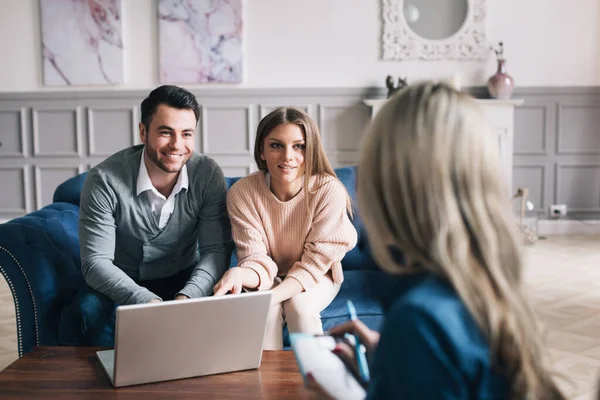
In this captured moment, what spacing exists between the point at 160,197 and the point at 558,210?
3.87 meters

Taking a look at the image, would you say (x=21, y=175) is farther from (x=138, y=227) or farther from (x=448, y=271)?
(x=448, y=271)

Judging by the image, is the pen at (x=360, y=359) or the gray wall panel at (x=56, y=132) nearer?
the pen at (x=360, y=359)

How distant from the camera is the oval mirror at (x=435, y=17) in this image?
495 cm

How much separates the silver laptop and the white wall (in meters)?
3.81

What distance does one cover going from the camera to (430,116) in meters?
0.73

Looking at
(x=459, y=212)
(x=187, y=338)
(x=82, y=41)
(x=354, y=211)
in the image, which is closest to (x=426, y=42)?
(x=82, y=41)

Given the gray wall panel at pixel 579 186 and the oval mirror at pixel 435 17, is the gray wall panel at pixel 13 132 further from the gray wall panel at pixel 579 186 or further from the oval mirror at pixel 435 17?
the gray wall panel at pixel 579 186

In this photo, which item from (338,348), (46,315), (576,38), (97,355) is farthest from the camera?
(576,38)

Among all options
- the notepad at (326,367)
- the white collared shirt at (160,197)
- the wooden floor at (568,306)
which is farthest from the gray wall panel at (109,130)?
the notepad at (326,367)

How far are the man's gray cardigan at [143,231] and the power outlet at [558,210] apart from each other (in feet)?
12.0

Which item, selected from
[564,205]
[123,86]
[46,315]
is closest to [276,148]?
[46,315]

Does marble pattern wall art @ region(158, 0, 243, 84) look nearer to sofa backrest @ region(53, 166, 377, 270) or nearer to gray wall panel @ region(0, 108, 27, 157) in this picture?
gray wall panel @ region(0, 108, 27, 157)

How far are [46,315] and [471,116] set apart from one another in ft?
5.22

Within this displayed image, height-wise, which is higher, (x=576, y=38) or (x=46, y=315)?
(x=576, y=38)
